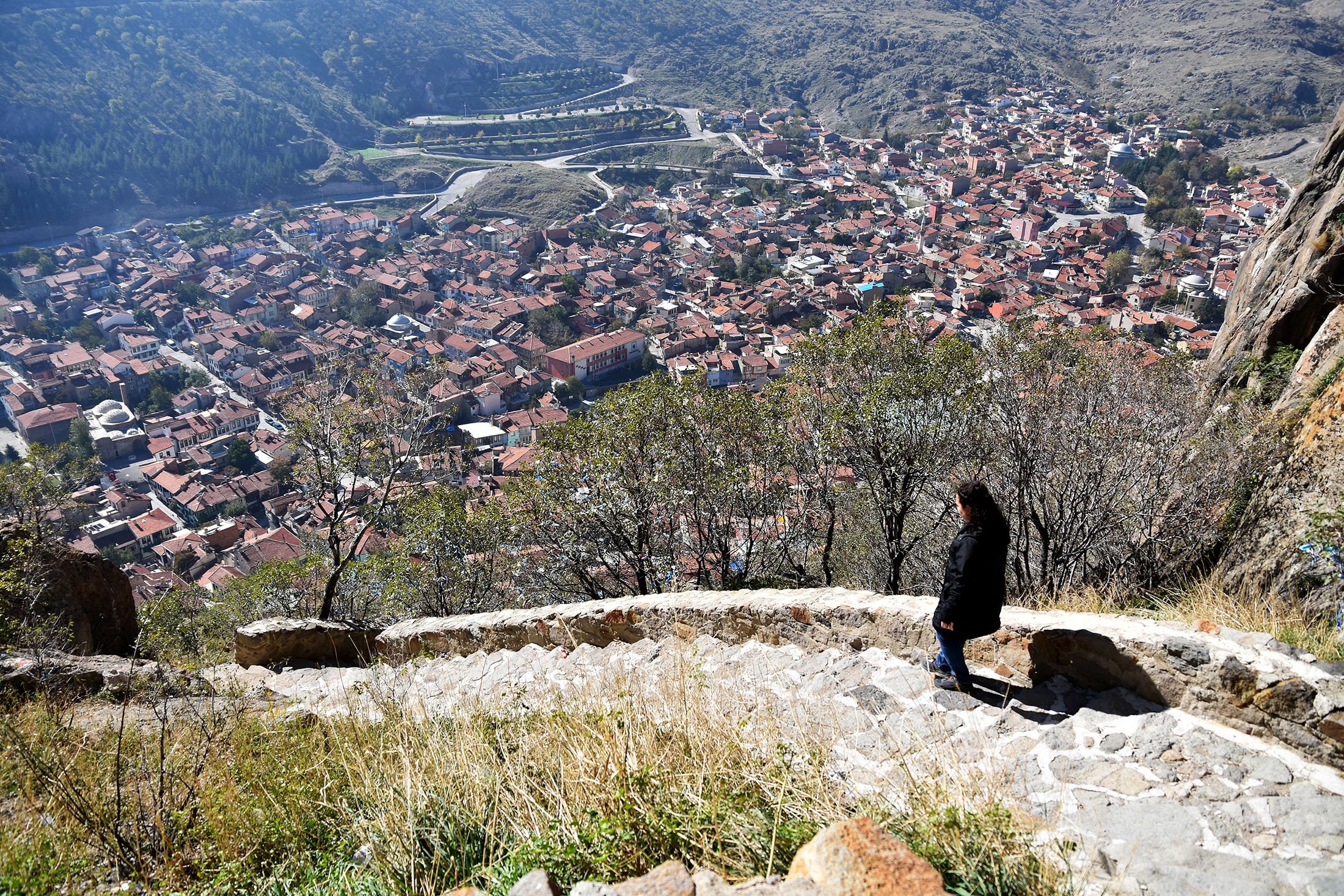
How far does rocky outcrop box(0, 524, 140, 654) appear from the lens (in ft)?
24.0

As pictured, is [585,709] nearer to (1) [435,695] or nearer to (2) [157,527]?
(1) [435,695]

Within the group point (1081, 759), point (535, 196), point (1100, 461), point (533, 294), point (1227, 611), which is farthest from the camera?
point (535, 196)

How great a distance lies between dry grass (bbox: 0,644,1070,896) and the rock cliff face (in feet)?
13.6

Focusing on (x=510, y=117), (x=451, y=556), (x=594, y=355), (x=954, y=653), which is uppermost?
(x=510, y=117)

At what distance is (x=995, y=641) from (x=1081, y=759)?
1226mm

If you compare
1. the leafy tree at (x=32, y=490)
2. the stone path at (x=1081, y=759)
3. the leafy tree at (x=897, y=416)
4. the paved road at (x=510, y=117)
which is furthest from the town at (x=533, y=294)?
the paved road at (x=510, y=117)

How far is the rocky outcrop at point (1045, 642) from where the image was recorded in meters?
3.43

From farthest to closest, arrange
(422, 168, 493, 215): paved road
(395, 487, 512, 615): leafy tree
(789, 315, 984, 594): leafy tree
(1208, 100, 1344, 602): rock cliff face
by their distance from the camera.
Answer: (422, 168, 493, 215): paved road, (395, 487, 512, 615): leafy tree, (789, 315, 984, 594): leafy tree, (1208, 100, 1344, 602): rock cliff face

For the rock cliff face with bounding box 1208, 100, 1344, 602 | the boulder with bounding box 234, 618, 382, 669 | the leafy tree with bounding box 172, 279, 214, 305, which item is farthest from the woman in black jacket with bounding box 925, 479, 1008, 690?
the leafy tree with bounding box 172, 279, 214, 305

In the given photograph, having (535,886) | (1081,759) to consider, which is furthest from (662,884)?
(1081,759)

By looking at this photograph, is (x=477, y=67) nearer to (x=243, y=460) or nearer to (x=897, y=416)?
(x=243, y=460)

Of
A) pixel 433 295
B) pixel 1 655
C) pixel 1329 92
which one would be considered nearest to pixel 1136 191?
pixel 1329 92

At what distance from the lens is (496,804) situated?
3.09 meters

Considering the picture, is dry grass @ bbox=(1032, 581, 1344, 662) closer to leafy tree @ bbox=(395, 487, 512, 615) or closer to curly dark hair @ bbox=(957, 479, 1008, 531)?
curly dark hair @ bbox=(957, 479, 1008, 531)
